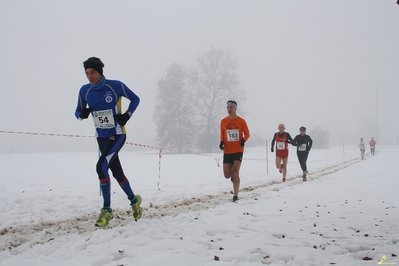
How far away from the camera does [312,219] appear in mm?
4637

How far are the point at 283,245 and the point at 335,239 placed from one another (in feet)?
2.64

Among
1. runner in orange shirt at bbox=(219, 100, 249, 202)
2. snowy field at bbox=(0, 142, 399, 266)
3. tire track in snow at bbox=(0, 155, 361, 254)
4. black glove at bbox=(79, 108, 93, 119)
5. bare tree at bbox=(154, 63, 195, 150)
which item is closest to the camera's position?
snowy field at bbox=(0, 142, 399, 266)

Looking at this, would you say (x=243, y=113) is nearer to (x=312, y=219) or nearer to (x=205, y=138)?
(x=205, y=138)

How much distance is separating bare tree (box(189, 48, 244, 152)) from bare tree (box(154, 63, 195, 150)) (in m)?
1.29

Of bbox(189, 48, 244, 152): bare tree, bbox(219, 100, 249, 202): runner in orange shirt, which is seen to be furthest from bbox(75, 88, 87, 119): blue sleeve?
bbox(189, 48, 244, 152): bare tree

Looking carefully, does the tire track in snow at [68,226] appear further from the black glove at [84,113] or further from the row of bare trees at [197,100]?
the row of bare trees at [197,100]

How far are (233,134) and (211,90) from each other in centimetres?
2955

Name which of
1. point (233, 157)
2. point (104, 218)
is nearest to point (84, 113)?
point (104, 218)

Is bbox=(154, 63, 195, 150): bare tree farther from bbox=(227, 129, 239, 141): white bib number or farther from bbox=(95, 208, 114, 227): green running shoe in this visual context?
bbox=(95, 208, 114, 227): green running shoe

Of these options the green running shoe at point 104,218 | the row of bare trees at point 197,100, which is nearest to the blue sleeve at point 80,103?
the green running shoe at point 104,218

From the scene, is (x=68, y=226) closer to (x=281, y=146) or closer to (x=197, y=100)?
(x=281, y=146)

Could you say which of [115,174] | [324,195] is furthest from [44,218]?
[324,195]

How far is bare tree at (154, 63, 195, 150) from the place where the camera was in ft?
114

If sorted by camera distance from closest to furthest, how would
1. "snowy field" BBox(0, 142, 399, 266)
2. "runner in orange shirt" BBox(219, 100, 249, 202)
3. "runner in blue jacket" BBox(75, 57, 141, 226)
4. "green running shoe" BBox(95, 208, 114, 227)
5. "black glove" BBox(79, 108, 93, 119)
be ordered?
1. "snowy field" BBox(0, 142, 399, 266)
2. "green running shoe" BBox(95, 208, 114, 227)
3. "runner in blue jacket" BBox(75, 57, 141, 226)
4. "black glove" BBox(79, 108, 93, 119)
5. "runner in orange shirt" BBox(219, 100, 249, 202)
